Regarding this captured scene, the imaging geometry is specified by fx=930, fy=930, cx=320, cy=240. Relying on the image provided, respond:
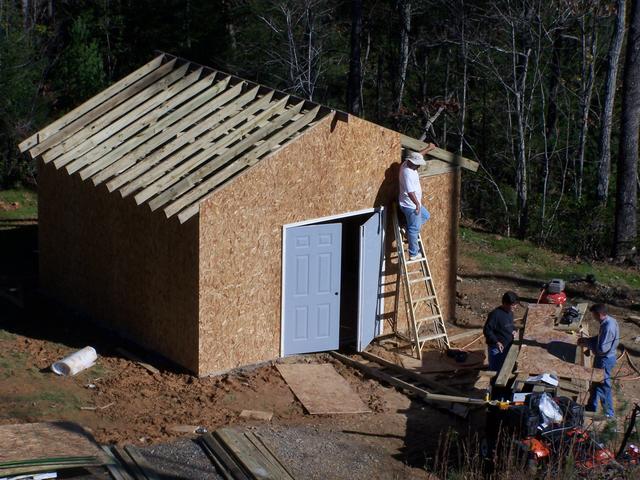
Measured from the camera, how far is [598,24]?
996 inches

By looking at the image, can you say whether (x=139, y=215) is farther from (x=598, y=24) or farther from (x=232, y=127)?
(x=598, y=24)

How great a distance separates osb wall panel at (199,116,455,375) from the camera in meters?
12.9

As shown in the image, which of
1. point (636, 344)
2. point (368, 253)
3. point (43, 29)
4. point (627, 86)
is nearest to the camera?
point (368, 253)

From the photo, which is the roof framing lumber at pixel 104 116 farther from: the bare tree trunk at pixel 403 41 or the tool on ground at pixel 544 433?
the bare tree trunk at pixel 403 41

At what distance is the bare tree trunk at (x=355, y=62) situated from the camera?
26.0 m

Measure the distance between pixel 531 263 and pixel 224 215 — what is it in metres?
9.67

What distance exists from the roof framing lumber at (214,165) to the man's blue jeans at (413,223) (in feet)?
7.60

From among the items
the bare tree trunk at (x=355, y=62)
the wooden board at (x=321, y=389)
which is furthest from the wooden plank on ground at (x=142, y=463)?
the bare tree trunk at (x=355, y=62)

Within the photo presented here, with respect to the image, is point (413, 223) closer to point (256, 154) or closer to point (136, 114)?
point (256, 154)

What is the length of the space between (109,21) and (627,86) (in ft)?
57.1

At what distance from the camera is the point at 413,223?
14492 mm

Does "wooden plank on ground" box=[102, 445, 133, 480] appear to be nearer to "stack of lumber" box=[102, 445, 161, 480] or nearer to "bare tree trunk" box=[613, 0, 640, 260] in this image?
"stack of lumber" box=[102, 445, 161, 480]

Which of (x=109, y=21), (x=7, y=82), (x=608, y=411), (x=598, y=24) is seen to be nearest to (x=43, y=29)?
(x=109, y=21)

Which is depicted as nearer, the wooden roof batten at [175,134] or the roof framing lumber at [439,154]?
the wooden roof batten at [175,134]
